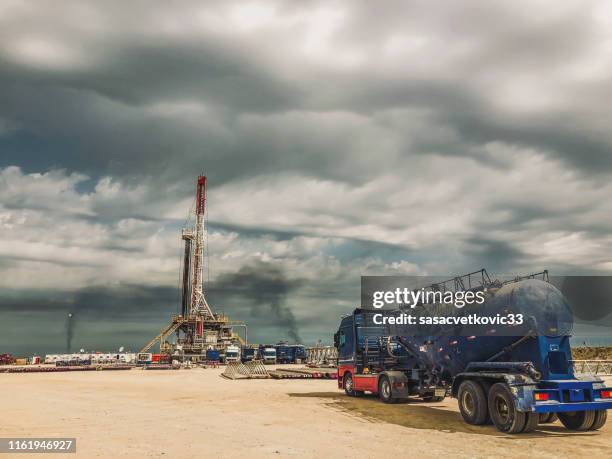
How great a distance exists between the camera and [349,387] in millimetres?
27391

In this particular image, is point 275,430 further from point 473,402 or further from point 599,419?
point 599,419

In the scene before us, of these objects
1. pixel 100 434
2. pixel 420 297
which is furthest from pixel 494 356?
pixel 100 434

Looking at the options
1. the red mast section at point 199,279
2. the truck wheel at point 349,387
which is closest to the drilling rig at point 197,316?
the red mast section at point 199,279

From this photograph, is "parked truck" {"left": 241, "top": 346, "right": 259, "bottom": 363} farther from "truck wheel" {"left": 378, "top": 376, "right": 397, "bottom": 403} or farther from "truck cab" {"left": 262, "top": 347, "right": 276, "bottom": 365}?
"truck wheel" {"left": 378, "top": 376, "right": 397, "bottom": 403}

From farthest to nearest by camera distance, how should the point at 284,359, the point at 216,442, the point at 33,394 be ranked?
the point at 284,359, the point at 33,394, the point at 216,442

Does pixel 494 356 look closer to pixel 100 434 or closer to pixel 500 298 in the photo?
pixel 500 298

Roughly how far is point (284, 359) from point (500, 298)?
72.6m

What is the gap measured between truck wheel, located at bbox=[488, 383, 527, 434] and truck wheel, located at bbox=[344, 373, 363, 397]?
10850 millimetres

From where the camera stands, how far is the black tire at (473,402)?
55.5 ft

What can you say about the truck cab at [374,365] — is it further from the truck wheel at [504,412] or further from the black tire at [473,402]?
the truck wheel at [504,412]

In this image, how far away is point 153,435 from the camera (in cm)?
1530

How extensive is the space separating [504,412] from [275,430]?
6.57m

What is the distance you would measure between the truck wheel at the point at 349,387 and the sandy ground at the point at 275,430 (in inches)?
62.5

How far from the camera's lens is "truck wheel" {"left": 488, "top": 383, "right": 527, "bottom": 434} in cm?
1549
